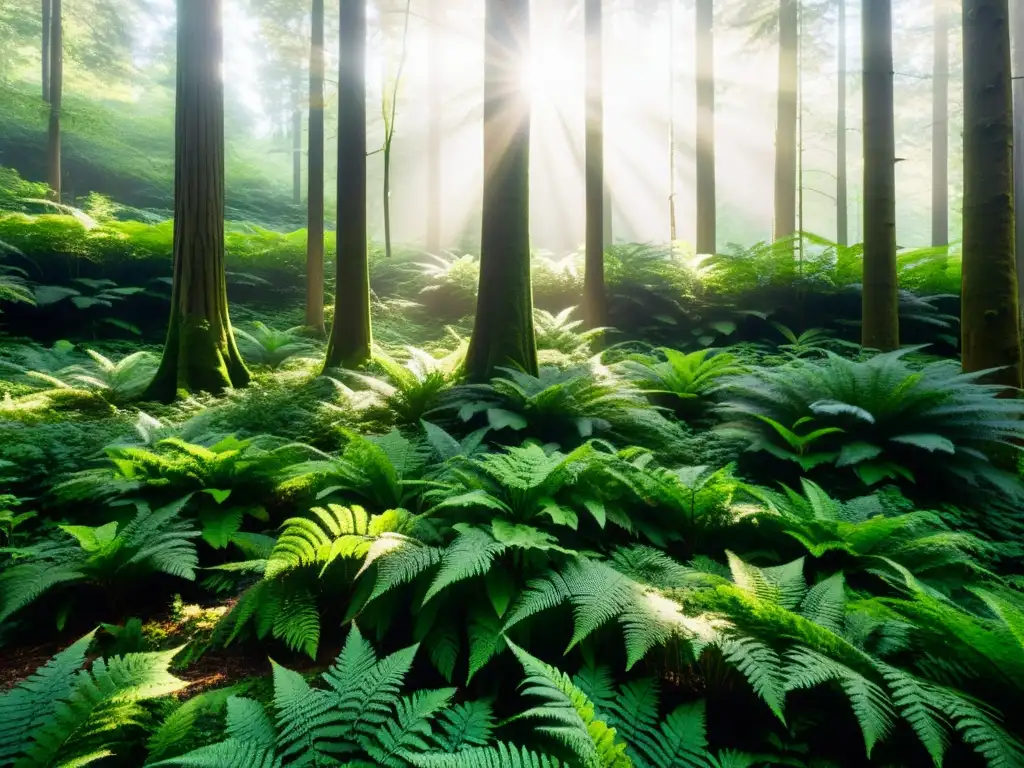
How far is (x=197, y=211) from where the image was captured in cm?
584

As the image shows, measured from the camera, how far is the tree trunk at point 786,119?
10805 mm

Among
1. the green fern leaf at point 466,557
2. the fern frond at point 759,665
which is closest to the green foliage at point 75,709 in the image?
the green fern leaf at point 466,557

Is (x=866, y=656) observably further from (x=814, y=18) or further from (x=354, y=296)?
(x=814, y=18)

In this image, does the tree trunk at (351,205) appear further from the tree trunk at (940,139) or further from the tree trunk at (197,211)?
the tree trunk at (940,139)

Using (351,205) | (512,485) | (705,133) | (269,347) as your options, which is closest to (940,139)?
(705,133)

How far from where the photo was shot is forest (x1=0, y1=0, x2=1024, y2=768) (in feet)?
5.47

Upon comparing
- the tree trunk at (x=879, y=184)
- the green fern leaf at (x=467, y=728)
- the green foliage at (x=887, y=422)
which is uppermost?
the tree trunk at (x=879, y=184)

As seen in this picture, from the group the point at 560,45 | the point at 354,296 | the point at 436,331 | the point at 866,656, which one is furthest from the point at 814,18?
the point at 866,656

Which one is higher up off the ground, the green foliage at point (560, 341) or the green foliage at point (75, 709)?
the green foliage at point (560, 341)

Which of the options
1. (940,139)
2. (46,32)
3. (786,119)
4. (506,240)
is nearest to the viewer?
(506,240)

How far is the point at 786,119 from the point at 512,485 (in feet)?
37.5

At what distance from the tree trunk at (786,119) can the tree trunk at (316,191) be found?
8559 millimetres

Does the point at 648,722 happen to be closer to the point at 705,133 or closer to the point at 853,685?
the point at 853,685

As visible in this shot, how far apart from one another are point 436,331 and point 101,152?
20.9 m
